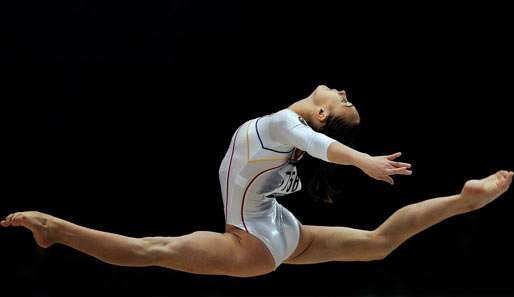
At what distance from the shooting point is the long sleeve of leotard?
3.30 meters

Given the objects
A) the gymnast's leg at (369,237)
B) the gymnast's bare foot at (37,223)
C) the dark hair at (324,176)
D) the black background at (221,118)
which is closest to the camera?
the gymnast's bare foot at (37,223)

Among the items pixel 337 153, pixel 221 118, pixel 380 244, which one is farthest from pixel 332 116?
pixel 221 118

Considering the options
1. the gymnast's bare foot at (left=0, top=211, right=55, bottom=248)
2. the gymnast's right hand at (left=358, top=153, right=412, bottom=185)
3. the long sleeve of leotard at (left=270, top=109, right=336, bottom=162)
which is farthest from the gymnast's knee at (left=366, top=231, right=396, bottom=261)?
the gymnast's bare foot at (left=0, top=211, right=55, bottom=248)

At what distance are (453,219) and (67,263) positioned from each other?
282 centimetres

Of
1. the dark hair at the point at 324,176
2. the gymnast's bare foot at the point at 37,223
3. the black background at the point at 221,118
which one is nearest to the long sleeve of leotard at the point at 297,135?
the dark hair at the point at 324,176

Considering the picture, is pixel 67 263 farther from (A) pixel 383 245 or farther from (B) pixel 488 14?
(B) pixel 488 14

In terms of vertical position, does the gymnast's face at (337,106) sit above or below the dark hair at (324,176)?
above

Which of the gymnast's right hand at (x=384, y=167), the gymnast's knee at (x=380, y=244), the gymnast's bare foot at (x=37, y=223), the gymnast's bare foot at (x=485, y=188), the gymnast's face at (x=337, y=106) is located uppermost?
the gymnast's face at (x=337, y=106)

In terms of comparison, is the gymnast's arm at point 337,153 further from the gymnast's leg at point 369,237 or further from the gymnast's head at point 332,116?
the gymnast's leg at point 369,237

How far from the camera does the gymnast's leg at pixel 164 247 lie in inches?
130

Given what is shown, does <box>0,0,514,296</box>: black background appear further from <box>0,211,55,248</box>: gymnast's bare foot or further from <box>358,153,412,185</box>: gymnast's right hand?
<box>358,153,412,185</box>: gymnast's right hand

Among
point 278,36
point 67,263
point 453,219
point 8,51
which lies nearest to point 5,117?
point 8,51

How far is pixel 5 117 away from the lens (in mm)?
5637

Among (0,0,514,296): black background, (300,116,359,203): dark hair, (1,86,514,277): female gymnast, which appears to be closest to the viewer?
(1,86,514,277): female gymnast
